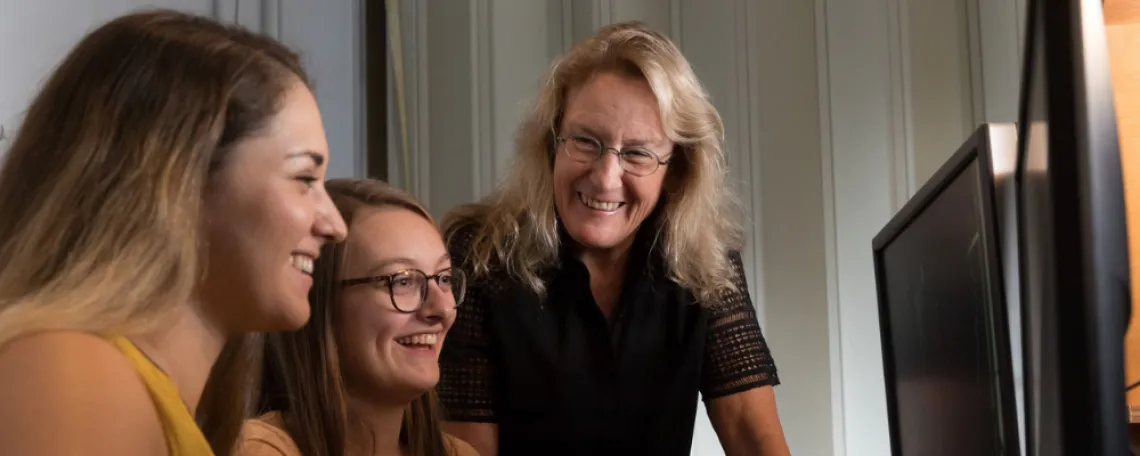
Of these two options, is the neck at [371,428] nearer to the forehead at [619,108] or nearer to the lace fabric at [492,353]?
the lace fabric at [492,353]

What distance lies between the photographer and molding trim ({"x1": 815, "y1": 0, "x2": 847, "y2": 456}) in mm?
2184

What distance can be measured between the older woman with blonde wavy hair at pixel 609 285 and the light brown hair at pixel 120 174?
0.74 m

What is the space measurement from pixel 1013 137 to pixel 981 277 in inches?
5.2

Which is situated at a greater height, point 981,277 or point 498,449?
point 981,277

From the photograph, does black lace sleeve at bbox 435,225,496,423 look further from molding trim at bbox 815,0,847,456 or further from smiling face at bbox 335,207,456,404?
molding trim at bbox 815,0,847,456

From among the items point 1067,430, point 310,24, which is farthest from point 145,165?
point 310,24

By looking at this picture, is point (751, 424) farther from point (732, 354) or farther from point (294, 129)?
point (294, 129)

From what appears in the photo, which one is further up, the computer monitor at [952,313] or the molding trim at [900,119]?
the molding trim at [900,119]

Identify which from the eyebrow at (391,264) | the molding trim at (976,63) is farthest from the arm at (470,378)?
the molding trim at (976,63)

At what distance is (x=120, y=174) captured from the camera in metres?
0.74

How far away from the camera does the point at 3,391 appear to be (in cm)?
64

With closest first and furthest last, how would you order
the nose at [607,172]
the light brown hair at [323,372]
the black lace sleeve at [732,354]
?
the light brown hair at [323,372], the nose at [607,172], the black lace sleeve at [732,354]

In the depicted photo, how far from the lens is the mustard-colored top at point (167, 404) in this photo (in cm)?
72

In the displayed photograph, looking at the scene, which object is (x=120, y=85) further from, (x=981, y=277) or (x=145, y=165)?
(x=981, y=277)
